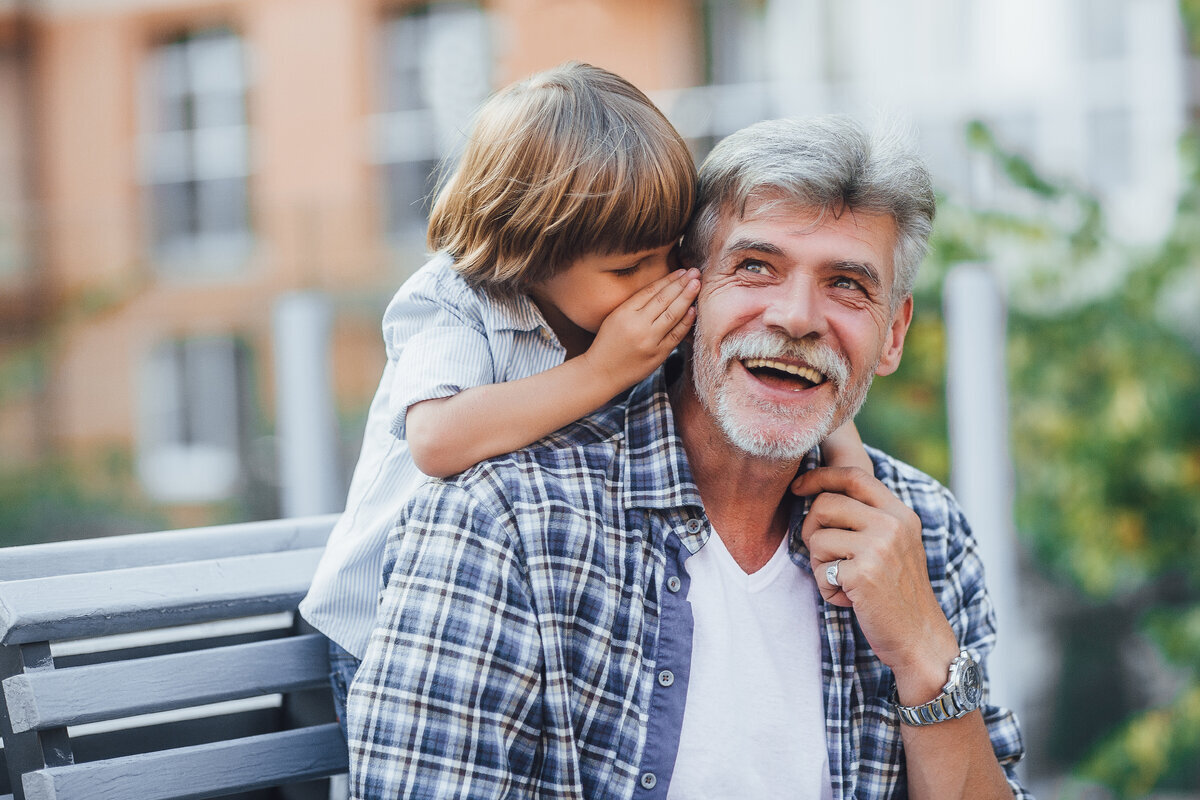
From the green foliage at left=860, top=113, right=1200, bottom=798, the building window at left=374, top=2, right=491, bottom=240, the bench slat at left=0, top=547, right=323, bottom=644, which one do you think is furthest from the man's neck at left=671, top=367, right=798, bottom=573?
the building window at left=374, top=2, right=491, bottom=240

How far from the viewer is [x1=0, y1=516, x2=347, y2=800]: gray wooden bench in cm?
180

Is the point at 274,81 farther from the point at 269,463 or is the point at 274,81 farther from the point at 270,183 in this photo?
the point at 269,463

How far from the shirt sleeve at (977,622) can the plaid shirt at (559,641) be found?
0.24 m

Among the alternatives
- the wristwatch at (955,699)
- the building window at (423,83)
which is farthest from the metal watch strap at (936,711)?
the building window at (423,83)

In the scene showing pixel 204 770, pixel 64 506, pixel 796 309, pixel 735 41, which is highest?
pixel 735 41

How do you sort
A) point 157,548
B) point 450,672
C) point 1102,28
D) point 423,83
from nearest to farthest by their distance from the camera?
point 450,672
point 157,548
point 1102,28
point 423,83

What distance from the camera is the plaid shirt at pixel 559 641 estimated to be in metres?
1.67

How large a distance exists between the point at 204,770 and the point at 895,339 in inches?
54.6

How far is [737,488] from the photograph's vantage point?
2.07 meters

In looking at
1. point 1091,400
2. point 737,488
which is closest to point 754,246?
point 737,488

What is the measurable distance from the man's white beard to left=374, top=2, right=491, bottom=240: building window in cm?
800

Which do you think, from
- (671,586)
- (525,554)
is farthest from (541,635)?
(671,586)

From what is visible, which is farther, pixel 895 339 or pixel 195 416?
pixel 195 416

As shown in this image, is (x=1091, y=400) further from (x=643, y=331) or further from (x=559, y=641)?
(x=559, y=641)
